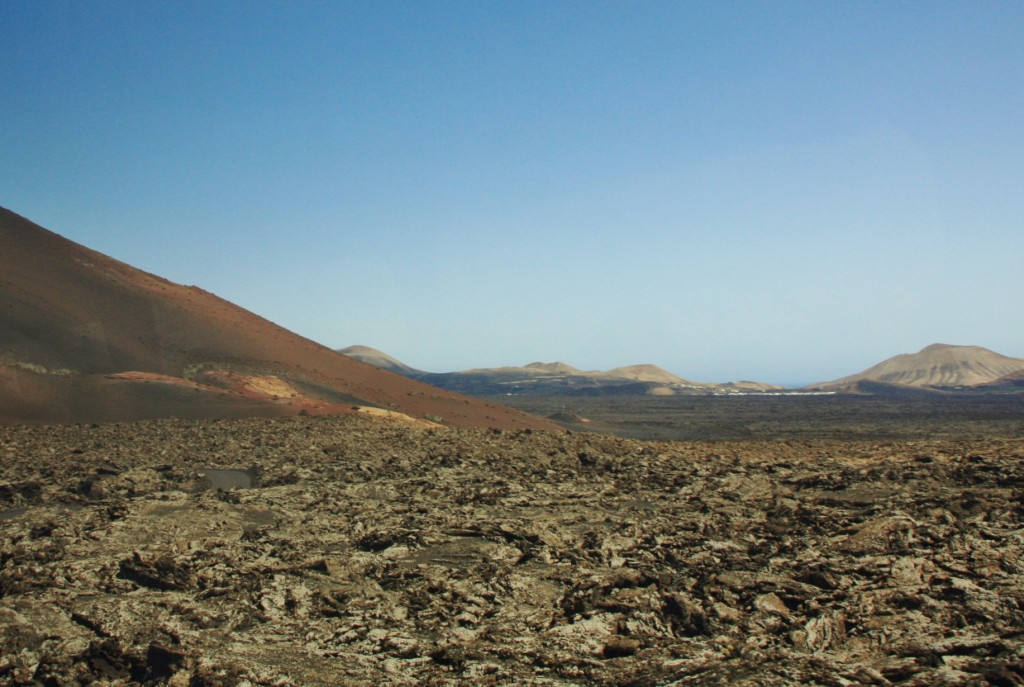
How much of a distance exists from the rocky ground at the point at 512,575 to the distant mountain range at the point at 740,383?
103108 mm

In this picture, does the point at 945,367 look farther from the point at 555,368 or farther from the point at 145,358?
the point at 145,358

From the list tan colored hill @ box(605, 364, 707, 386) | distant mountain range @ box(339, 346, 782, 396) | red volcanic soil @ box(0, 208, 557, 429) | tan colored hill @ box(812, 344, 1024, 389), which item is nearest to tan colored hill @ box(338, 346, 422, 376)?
distant mountain range @ box(339, 346, 782, 396)

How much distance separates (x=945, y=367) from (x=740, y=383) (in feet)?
136

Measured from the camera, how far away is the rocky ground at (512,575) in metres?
7.34

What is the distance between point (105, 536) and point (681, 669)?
857cm

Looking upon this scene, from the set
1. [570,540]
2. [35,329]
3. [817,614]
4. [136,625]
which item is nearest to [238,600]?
[136,625]

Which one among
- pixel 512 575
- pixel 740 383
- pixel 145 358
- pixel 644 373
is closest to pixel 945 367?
pixel 740 383

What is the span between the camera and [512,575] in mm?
9883

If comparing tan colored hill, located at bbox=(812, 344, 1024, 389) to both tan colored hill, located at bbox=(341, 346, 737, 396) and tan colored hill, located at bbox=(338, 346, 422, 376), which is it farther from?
tan colored hill, located at bbox=(338, 346, 422, 376)

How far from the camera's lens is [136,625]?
8172 mm

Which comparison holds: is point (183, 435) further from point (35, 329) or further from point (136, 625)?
point (136, 625)

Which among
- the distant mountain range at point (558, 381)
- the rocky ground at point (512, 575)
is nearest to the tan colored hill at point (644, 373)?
the distant mountain range at point (558, 381)

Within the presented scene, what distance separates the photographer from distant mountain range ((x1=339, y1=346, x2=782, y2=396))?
12362 centimetres

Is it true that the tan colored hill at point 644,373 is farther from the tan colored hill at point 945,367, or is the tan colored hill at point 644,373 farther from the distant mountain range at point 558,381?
the tan colored hill at point 945,367
